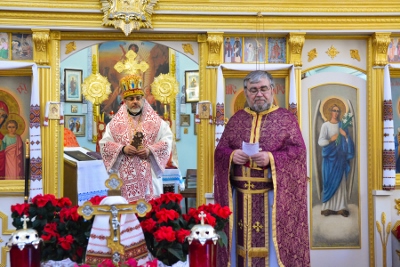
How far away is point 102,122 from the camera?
10227 millimetres

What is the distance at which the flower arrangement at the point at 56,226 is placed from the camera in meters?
3.61

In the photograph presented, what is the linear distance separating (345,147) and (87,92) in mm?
3107

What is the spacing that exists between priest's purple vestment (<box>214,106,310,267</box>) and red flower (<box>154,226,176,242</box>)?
180 cm

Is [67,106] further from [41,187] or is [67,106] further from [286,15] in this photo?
[286,15]

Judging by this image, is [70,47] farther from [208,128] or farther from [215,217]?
[215,217]

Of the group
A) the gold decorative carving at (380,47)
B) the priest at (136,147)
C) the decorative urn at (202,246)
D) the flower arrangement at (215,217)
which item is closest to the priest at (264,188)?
the priest at (136,147)

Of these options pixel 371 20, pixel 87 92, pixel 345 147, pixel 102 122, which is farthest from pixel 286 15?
pixel 102 122

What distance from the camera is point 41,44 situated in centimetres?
716

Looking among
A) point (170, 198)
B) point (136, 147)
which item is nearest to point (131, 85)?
point (136, 147)

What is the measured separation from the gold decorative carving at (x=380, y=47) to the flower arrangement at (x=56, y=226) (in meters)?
4.73

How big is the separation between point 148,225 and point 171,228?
145 mm

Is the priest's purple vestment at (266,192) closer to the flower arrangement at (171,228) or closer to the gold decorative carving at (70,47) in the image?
the flower arrangement at (171,228)

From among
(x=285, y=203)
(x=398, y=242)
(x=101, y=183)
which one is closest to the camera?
(x=285, y=203)

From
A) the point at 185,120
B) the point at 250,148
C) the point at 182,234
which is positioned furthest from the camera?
the point at 185,120
